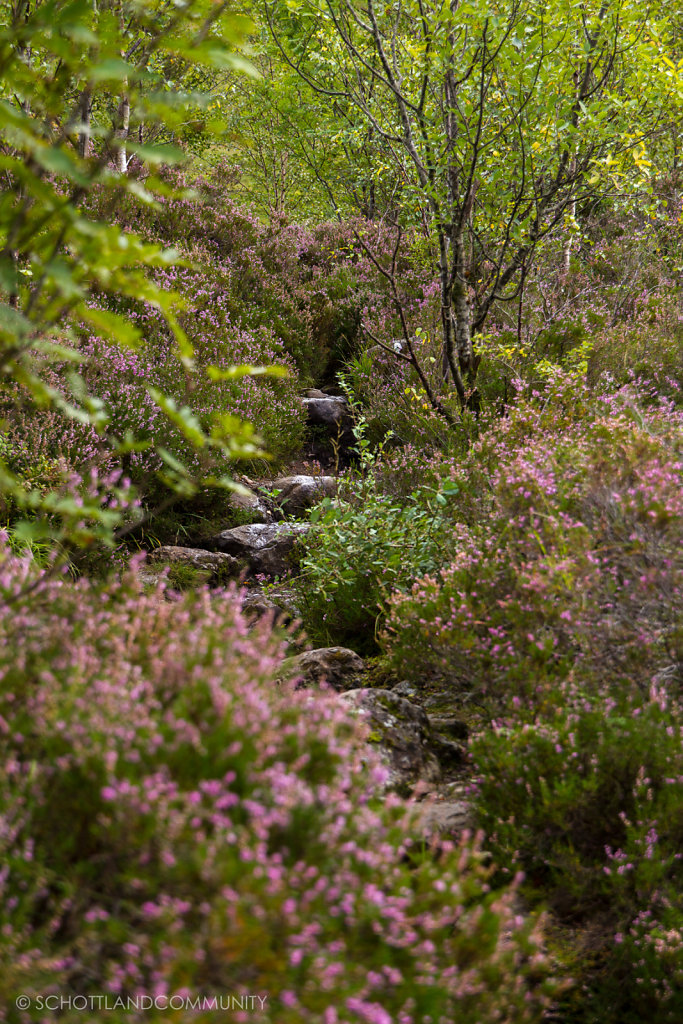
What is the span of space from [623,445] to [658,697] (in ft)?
4.44

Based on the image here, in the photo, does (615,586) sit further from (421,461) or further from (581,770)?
(421,461)

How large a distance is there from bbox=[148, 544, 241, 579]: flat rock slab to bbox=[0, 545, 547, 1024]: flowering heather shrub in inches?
118

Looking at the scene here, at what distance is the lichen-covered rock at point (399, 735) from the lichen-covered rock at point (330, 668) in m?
0.42

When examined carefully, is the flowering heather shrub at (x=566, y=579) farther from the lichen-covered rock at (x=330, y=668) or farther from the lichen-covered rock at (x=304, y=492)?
the lichen-covered rock at (x=304, y=492)

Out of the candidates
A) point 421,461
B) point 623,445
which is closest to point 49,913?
point 623,445

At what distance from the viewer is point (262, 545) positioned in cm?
527

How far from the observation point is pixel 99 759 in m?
1.50

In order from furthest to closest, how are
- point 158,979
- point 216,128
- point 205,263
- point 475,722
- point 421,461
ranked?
point 205,263 < point 421,461 < point 475,722 < point 216,128 < point 158,979

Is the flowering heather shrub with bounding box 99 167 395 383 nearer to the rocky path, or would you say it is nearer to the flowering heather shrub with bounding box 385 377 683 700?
the rocky path

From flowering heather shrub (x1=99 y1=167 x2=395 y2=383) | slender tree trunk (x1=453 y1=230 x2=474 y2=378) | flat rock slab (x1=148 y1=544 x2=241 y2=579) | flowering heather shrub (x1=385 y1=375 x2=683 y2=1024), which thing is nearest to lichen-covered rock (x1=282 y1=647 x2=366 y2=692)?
flowering heather shrub (x1=385 y1=375 x2=683 y2=1024)

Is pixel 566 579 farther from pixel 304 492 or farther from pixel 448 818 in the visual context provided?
pixel 304 492

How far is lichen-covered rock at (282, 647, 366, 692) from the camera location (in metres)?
3.34

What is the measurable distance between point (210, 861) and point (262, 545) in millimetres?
3995

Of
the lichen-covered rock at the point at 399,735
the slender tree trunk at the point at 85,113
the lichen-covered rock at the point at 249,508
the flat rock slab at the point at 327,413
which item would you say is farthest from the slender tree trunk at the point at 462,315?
the lichen-covered rock at the point at 399,735
